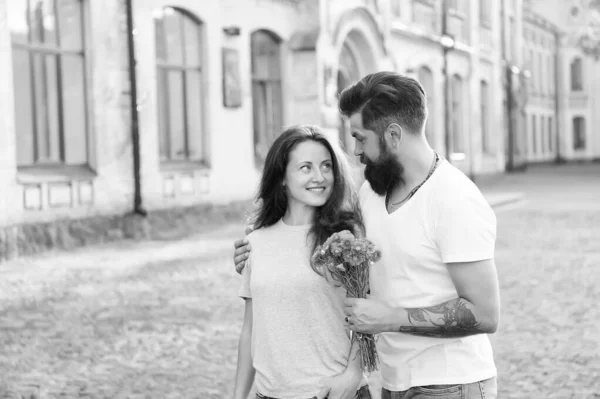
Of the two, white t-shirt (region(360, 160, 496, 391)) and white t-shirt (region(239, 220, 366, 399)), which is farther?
white t-shirt (region(239, 220, 366, 399))

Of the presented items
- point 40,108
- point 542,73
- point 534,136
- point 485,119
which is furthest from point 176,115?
point 542,73

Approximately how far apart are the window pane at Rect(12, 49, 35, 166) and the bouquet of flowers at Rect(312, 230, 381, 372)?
1060 centimetres

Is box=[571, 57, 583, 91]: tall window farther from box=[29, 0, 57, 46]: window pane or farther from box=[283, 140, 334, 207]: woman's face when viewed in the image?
box=[283, 140, 334, 207]: woman's face

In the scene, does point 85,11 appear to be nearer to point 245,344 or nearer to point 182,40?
point 182,40

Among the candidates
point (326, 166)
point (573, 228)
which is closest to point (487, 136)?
point (573, 228)

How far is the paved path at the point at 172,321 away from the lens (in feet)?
19.3

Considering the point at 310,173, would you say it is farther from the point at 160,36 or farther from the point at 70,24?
the point at 160,36

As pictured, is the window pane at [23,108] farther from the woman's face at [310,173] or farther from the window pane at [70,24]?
the woman's face at [310,173]

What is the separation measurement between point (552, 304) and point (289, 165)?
6.15 metres

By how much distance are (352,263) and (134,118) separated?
1251 centimetres

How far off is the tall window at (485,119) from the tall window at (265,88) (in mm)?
16252

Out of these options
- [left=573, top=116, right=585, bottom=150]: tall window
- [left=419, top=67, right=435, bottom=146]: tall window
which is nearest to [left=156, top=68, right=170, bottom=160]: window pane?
[left=419, top=67, right=435, bottom=146]: tall window

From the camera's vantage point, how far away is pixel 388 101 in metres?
2.69

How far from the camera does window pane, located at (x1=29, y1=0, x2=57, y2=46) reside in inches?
508
